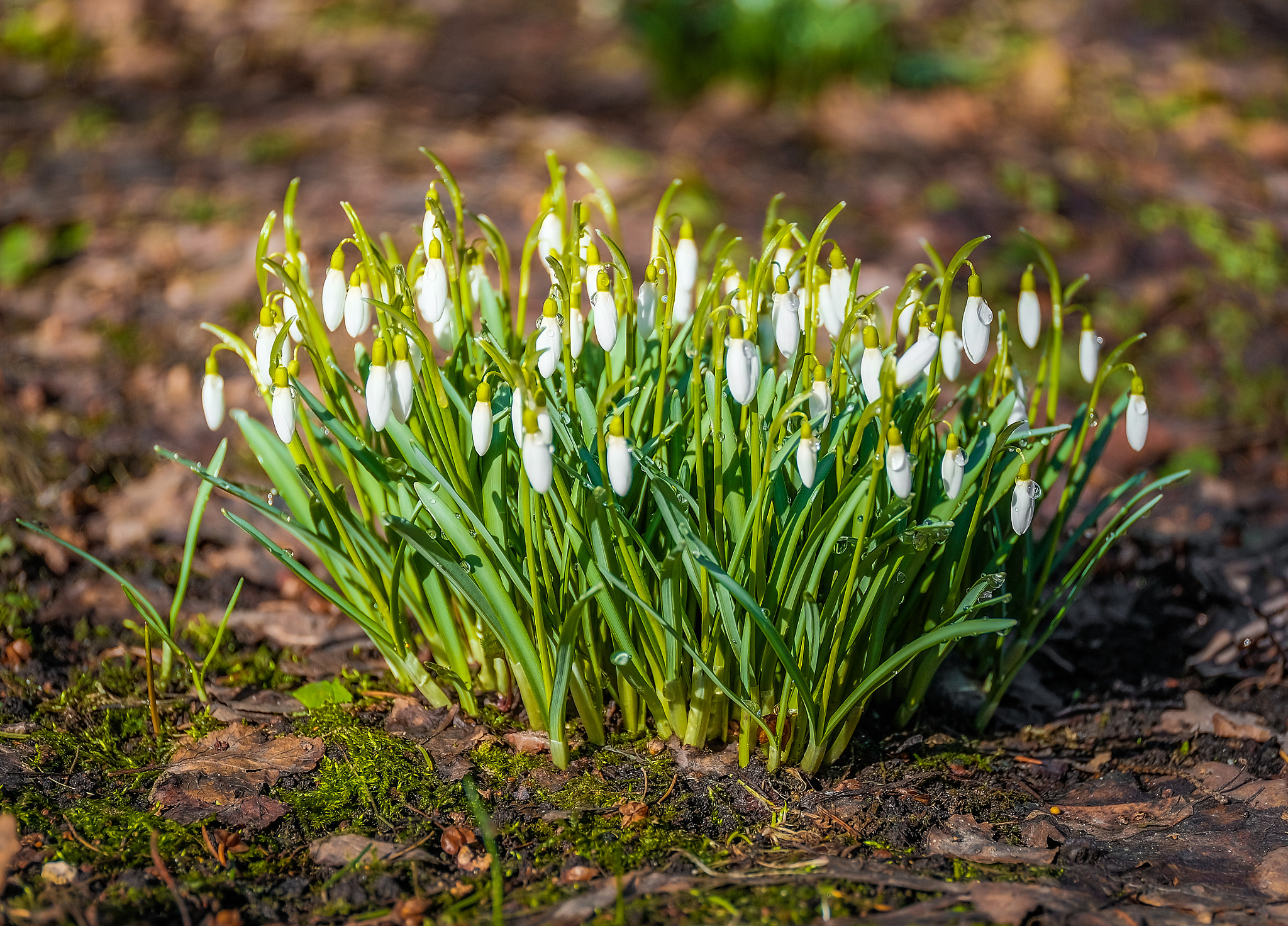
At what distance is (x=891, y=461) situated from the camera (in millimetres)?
1680

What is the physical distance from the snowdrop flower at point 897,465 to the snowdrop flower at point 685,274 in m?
0.58

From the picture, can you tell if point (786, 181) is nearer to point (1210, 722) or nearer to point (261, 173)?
point (261, 173)

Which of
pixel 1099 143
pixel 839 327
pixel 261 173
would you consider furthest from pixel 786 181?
pixel 839 327

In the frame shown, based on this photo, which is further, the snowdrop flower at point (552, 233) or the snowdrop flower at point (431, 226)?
the snowdrop flower at point (552, 233)

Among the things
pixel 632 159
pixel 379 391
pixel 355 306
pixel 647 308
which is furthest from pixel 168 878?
pixel 632 159

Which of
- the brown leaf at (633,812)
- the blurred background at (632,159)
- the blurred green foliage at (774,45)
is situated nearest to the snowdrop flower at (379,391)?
the brown leaf at (633,812)

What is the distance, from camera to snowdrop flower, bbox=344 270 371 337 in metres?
1.77

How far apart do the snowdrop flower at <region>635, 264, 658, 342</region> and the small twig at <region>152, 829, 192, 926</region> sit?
131cm

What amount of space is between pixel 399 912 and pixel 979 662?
1.45 meters

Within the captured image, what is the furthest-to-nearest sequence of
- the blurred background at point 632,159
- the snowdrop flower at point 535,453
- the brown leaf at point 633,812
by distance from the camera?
the blurred background at point 632,159 < the brown leaf at point 633,812 < the snowdrop flower at point 535,453

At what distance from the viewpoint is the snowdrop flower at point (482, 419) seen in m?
1.67

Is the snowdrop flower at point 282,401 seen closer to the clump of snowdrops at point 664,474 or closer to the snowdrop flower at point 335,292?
the clump of snowdrops at point 664,474

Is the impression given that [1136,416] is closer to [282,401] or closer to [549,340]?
[549,340]

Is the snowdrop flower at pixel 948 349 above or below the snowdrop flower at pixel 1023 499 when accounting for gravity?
above
